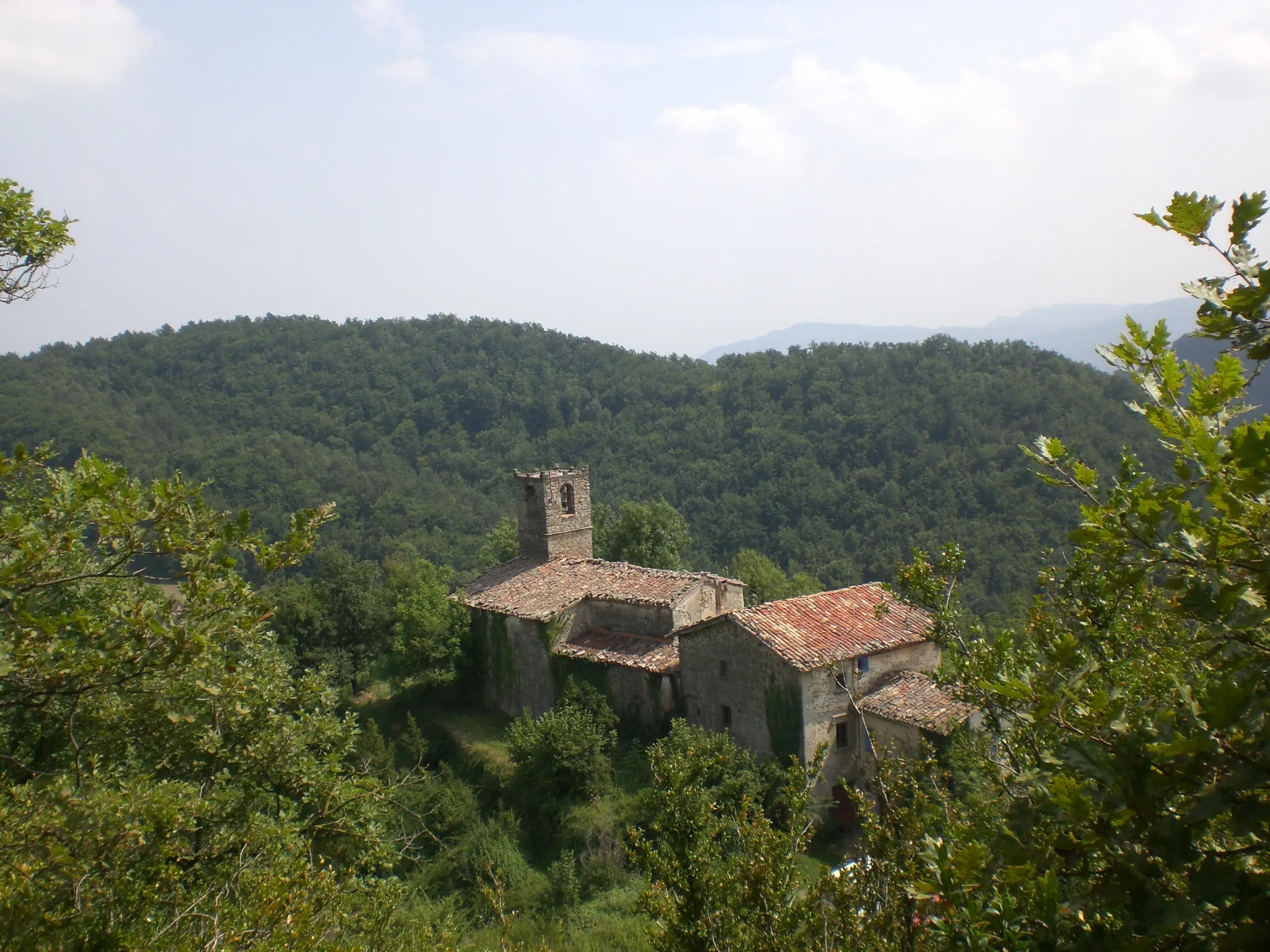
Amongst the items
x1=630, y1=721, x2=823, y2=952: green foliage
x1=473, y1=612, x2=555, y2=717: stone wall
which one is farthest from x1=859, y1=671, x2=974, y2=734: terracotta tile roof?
→ x1=630, y1=721, x2=823, y2=952: green foliage

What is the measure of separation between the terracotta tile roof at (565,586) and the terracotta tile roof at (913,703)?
Answer: 516cm

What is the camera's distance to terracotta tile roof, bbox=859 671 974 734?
1579cm

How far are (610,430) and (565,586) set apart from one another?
3751cm

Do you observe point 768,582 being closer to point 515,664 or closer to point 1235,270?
point 515,664

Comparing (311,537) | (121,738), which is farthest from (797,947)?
(121,738)

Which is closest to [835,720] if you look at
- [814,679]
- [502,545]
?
[814,679]

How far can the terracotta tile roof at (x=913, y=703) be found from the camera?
15.8 metres

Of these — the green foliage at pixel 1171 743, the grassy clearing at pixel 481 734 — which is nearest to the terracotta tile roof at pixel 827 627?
the grassy clearing at pixel 481 734

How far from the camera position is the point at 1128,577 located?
2.97m

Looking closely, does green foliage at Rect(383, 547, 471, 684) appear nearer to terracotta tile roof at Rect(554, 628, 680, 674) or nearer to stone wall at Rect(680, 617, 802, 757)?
terracotta tile roof at Rect(554, 628, 680, 674)

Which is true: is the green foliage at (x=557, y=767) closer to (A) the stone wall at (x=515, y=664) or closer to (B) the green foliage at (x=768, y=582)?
(A) the stone wall at (x=515, y=664)

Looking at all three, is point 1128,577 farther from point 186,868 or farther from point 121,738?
point 121,738

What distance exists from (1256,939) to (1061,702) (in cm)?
102

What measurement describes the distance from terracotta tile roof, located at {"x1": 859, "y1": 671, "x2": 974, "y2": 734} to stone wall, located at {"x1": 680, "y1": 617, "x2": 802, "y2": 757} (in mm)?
1478
